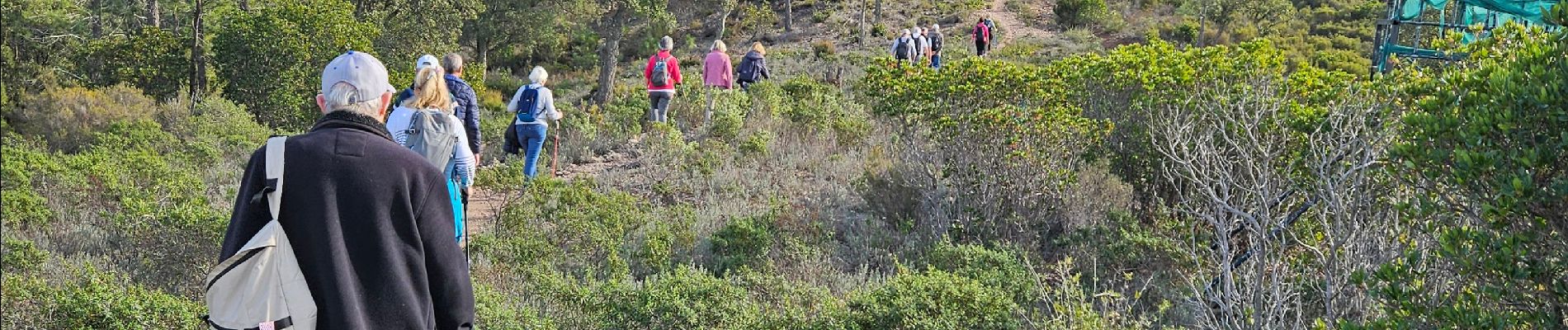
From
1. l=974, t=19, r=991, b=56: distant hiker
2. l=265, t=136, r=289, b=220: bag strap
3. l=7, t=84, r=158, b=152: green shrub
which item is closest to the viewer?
l=265, t=136, r=289, b=220: bag strap

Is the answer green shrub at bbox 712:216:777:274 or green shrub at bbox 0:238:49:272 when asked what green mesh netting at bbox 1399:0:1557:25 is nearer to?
green shrub at bbox 712:216:777:274

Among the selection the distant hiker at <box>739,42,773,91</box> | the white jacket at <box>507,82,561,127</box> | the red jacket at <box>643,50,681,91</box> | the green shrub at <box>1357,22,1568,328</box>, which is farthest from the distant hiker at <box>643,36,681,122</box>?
the green shrub at <box>1357,22,1568,328</box>

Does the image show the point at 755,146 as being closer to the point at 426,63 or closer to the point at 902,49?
the point at 426,63

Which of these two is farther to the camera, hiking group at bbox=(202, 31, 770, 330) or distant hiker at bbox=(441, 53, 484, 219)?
distant hiker at bbox=(441, 53, 484, 219)

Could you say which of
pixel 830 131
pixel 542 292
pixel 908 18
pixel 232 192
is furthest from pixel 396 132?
pixel 908 18

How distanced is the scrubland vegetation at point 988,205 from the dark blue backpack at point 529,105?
35 cm

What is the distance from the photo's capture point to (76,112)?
563 inches

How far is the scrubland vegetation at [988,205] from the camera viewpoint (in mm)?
3230

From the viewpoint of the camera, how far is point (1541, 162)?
2.93m

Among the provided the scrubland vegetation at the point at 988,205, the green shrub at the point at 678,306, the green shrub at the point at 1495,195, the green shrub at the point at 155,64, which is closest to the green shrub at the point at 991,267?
the scrubland vegetation at the point at 988,205

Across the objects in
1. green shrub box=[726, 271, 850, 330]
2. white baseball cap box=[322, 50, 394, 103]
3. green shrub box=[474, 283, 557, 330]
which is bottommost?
green shrub box=[726, 271, 850, 330]

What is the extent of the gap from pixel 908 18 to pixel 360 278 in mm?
29759

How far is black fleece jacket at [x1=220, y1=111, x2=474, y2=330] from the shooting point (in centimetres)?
246

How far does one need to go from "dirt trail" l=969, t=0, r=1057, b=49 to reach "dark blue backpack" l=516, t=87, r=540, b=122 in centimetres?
1930
